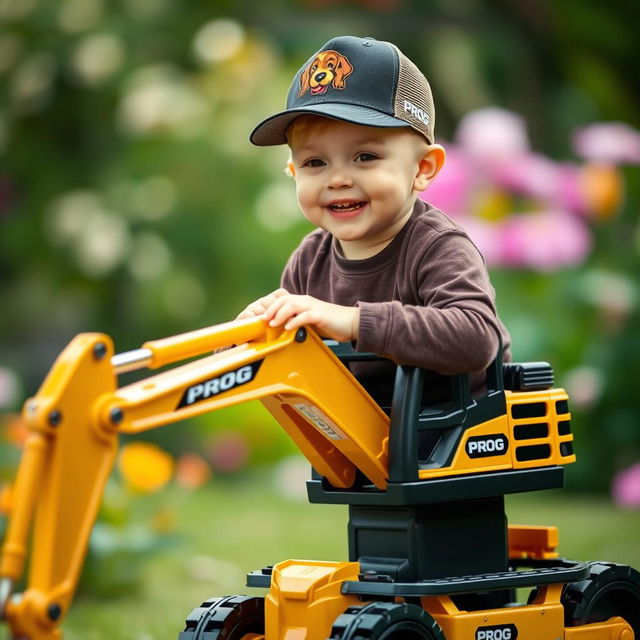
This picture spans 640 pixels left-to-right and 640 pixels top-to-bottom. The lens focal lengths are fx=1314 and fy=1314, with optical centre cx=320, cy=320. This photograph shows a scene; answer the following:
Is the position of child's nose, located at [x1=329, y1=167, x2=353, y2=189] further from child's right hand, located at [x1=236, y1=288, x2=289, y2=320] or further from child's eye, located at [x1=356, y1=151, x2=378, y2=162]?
child's right hand, located at [x1=236, y1=288, x2=289, y2=320]

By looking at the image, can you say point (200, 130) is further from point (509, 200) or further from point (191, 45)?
point (509, 200)

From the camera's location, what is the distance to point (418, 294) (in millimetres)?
2723

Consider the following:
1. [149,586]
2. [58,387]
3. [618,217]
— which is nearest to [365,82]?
[58,387]

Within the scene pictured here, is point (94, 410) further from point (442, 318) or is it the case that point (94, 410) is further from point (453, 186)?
point (453, 186)

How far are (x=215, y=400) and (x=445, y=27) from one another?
195 inches

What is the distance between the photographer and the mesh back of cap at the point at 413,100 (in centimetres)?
270

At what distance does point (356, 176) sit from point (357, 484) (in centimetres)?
65

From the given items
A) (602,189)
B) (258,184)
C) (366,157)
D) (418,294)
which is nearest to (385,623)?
(418,294)

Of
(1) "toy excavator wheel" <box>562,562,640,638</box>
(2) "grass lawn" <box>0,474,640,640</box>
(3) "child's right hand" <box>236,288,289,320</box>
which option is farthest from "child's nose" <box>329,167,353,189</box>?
(2) "grass lawn" <box>0,474,640,640</box>

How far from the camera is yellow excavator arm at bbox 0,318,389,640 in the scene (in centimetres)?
206

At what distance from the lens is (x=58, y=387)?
2088 mm

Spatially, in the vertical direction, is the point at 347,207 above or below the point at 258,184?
below

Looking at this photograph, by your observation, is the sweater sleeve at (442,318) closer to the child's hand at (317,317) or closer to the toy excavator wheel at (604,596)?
the child's hand at (317,317)

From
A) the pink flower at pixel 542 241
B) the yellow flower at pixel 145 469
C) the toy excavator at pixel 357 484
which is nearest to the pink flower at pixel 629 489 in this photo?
the pink flower at pixel 542 241
